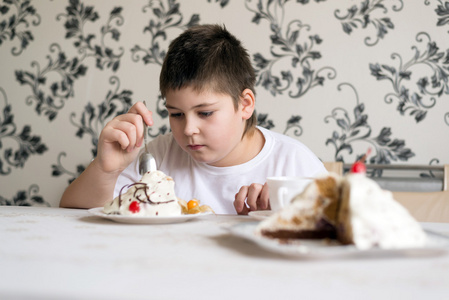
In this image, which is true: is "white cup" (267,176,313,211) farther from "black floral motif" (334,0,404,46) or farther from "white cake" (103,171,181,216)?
"black floral motif" (334,0,404,46)

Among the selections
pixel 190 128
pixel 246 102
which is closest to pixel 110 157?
pixel 190 128

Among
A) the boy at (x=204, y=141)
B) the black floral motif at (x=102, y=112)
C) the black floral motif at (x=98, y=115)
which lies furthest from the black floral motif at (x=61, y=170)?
the boy at (x=204, y=141)

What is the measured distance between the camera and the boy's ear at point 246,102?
1.22 meters

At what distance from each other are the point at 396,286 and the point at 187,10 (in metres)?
1.73

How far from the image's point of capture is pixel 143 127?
2.96 feet

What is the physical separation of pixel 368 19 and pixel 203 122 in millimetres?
984

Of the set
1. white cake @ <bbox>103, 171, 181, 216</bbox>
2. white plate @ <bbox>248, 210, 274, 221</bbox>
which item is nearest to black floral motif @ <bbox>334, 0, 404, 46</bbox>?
white plate @ <bbox>248, 210, 274, 221</bbox>

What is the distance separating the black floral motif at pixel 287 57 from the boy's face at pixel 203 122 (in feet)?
2.02

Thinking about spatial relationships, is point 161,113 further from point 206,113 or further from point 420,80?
point 420,80

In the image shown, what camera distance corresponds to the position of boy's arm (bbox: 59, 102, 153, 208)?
0.85 metres

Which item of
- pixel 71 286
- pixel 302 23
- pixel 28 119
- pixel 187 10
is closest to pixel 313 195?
pixel 71 286

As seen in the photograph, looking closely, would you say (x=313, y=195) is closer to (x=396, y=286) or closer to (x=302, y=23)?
(x=396, y=286)

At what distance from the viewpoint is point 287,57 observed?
1.73m

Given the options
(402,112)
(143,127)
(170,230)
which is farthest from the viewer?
(402,112)
